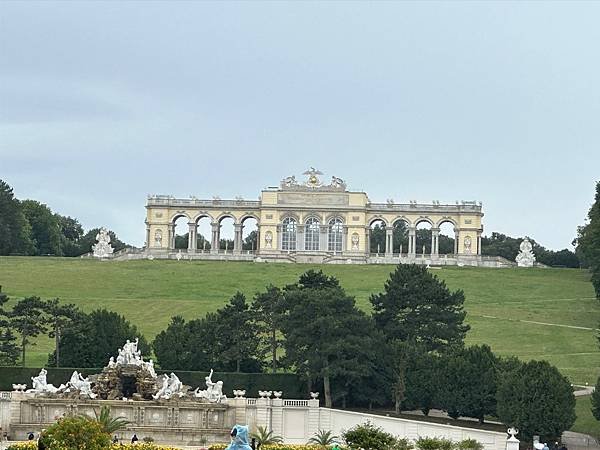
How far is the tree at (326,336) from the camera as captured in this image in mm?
54250

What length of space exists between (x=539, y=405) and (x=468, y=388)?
4995 millimetres

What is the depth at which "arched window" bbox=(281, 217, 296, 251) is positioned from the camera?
380ft

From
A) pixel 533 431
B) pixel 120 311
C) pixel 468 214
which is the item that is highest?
pixel 468 214

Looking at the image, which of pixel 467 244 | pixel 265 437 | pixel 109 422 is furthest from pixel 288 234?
pixel 109 422

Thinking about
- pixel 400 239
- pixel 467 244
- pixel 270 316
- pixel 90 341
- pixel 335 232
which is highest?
pixel 400 239

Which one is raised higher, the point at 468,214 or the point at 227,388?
the point at 468,214

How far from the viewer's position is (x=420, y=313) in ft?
193

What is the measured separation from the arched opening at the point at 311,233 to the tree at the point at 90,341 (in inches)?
2223

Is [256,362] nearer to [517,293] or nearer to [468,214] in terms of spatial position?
[517,293]

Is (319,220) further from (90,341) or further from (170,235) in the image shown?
(90,341)

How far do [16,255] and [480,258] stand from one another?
130 ft

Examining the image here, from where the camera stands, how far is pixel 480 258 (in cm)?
11069

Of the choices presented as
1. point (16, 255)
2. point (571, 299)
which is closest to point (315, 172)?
point (16, 255)

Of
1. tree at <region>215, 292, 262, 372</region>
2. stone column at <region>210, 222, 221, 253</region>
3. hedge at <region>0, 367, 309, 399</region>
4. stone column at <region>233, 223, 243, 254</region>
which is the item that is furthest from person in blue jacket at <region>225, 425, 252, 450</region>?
stone column at <region>210, 222, 221, 253</region>
